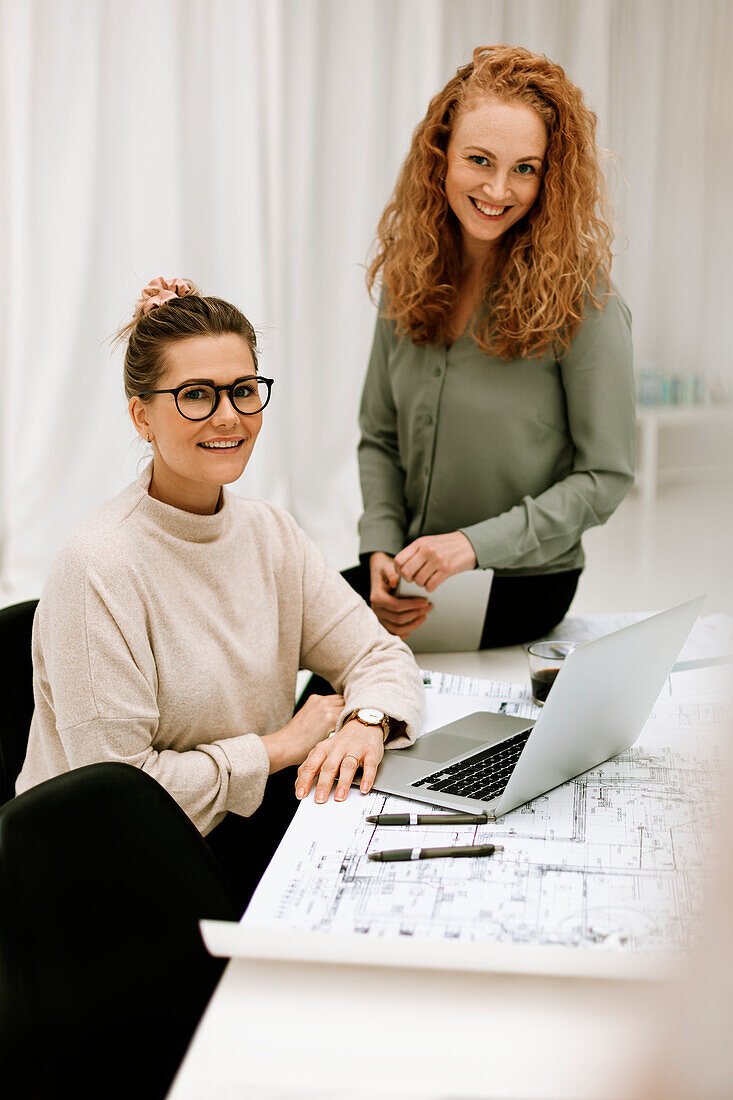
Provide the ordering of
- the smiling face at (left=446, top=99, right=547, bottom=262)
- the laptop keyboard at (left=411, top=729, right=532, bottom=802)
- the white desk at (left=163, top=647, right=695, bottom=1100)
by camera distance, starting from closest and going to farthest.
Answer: the white desk at (left=163, top=647, right=695, bottom=1100) < the laptop keyboard at (left=411, top=729, right=532, bottom=802) < the smiling face at (left=446, top=99, right=547, bottom=262)

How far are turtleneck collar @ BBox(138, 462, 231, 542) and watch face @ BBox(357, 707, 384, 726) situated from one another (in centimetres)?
33

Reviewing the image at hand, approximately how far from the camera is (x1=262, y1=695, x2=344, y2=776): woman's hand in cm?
134

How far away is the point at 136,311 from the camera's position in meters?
1.47

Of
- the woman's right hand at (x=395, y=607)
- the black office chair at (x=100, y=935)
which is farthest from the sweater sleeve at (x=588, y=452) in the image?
the black office chair at (x=100, y=935)

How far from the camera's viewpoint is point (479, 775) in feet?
3.85

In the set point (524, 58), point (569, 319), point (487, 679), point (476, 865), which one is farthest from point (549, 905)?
point (524, 58)

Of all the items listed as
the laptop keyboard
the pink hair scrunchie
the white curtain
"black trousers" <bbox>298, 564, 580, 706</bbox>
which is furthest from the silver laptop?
the white curtain

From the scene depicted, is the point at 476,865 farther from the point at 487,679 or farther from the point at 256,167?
the point at 256,167

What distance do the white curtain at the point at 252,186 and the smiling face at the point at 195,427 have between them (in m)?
2.54

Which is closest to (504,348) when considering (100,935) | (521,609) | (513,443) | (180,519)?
(513,443)

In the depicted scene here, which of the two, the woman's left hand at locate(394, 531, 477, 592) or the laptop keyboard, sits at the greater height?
the woman's left hand at locate(394, 531, 477, 592)

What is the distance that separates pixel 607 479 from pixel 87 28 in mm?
3164

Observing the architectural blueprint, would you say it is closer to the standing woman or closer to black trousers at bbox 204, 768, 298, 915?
black trousers at bbox 204, 768, 298, 915

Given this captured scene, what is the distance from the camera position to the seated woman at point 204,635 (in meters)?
1.24
